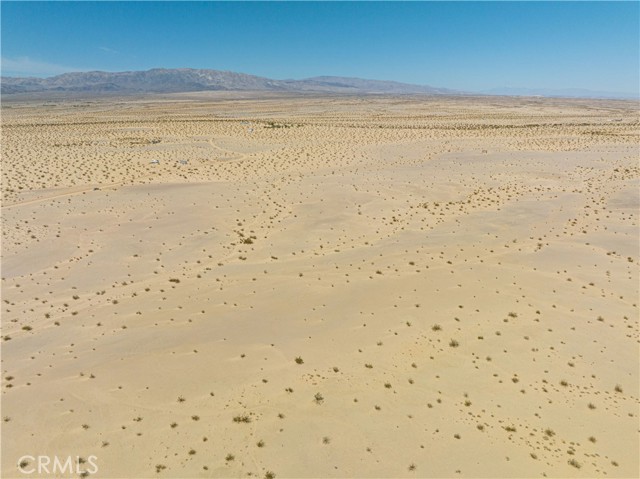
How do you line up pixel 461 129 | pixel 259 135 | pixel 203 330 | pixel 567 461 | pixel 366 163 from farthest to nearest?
1. pixel 461 129
2. pixel 259 135
3. pixel 366 163
4. pixel 203 330
5. pixel 567 461

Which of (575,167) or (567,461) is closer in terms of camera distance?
(567,461)

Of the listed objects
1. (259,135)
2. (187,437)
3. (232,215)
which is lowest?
(187,437)

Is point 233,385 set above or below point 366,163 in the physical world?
below

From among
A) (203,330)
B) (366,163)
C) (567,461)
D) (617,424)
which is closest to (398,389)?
(567,461)

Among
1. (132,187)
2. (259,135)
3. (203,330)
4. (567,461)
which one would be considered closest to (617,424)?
(567,461)

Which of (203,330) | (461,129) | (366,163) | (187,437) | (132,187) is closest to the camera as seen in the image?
(187,437)

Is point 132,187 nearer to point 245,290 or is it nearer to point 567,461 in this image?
point 245,290
